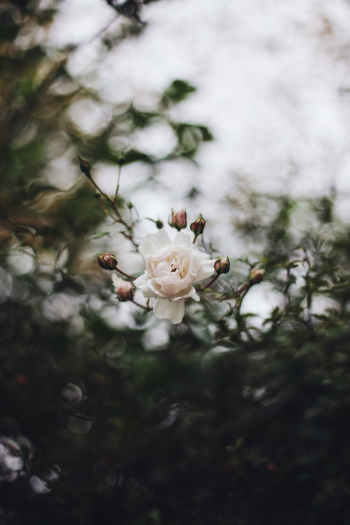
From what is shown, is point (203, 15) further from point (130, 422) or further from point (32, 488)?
point (32, 488)

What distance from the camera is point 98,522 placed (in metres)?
0.87

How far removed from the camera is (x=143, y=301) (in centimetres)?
102

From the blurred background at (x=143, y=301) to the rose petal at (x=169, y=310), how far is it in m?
0.14

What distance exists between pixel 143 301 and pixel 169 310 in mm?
423

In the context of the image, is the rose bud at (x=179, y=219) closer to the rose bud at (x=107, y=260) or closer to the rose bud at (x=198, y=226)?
the rose bud at (x=198, y=226)

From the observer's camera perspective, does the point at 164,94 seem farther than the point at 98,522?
Yes

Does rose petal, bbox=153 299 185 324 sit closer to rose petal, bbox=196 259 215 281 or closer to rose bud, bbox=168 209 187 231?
rose petal, bbox=196 259 215 281

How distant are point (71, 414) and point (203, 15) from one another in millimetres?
1712

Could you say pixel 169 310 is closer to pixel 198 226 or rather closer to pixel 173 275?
pixel 173 275

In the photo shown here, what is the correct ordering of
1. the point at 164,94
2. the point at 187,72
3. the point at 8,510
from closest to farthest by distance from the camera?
the point at 8,510 < the point at 164,94 < the point at 187,72

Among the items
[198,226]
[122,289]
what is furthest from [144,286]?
[198,226]

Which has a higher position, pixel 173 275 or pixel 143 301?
pixel 173 275

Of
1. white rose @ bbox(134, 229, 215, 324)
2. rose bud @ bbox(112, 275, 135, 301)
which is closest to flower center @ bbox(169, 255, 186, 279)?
white rose @ bbox(134, 229, 215, 324)

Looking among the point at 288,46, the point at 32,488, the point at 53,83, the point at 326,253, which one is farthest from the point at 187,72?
the point at 32,488
